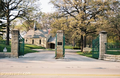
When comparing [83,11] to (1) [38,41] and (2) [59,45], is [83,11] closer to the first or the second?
(2) [59,45]

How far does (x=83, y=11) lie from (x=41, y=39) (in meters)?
30.9

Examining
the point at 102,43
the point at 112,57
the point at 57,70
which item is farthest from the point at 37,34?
the point at 57,70

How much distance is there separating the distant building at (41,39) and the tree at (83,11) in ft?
82.7

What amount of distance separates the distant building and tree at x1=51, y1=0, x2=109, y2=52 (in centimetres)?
2521

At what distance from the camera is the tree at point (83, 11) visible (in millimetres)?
30438

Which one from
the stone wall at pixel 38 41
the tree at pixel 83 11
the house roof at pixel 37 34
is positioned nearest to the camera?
the tree at pixel 83 11

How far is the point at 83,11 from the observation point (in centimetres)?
3266

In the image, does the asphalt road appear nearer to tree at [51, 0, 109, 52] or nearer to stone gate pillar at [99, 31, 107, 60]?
stone gate pillar at [99, 31, 107, 60]

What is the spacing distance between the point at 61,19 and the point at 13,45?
17915 mm

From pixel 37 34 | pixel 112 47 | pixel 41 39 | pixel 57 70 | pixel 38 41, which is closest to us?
pixel 57 70

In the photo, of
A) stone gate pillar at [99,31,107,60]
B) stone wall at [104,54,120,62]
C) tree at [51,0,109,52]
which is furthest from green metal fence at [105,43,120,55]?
tree at [51,0,109,52]

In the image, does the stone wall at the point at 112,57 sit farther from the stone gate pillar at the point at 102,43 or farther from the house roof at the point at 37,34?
the house roof at the point at 37,34

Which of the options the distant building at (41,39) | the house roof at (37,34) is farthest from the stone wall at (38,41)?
the house roof at (37,34)

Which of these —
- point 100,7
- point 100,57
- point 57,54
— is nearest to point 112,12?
point 100,7
